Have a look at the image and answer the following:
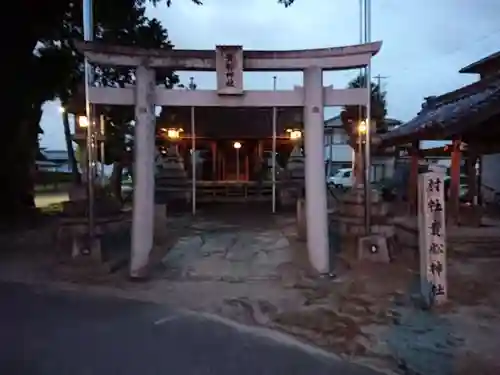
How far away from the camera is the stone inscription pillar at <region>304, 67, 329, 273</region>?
9570 mm

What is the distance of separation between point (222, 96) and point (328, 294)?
3.64m

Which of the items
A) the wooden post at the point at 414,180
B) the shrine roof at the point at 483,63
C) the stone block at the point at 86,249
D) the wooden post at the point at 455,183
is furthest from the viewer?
the shrine roof at the point at 483,63

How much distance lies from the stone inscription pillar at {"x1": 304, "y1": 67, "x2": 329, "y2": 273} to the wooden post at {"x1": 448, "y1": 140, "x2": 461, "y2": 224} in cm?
588

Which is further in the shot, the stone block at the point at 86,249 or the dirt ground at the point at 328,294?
the stone block at the point at 86,249

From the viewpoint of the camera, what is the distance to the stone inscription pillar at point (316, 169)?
9570mm

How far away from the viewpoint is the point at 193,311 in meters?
7.68

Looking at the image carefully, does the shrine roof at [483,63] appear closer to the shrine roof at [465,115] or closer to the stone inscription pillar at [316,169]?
the shrine roof at [465,115]

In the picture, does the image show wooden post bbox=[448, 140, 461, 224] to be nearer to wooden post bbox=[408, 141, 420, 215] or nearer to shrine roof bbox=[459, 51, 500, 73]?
wooden post bbox=[408, 141, 420, 215]

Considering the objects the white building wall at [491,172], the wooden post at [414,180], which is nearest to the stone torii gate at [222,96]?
the wooden post at [414,180]

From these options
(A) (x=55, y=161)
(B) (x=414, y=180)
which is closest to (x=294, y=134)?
(B) (x=414, y=180)

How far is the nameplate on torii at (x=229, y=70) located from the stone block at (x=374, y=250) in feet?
11.8

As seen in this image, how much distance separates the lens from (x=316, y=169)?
31.4 feet

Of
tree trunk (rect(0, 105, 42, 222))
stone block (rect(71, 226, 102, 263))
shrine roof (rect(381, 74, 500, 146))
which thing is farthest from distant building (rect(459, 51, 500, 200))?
tree trunk (rect(0, 105, 42, 222))

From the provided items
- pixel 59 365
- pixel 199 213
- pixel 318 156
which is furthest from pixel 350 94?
pixel 199 213
